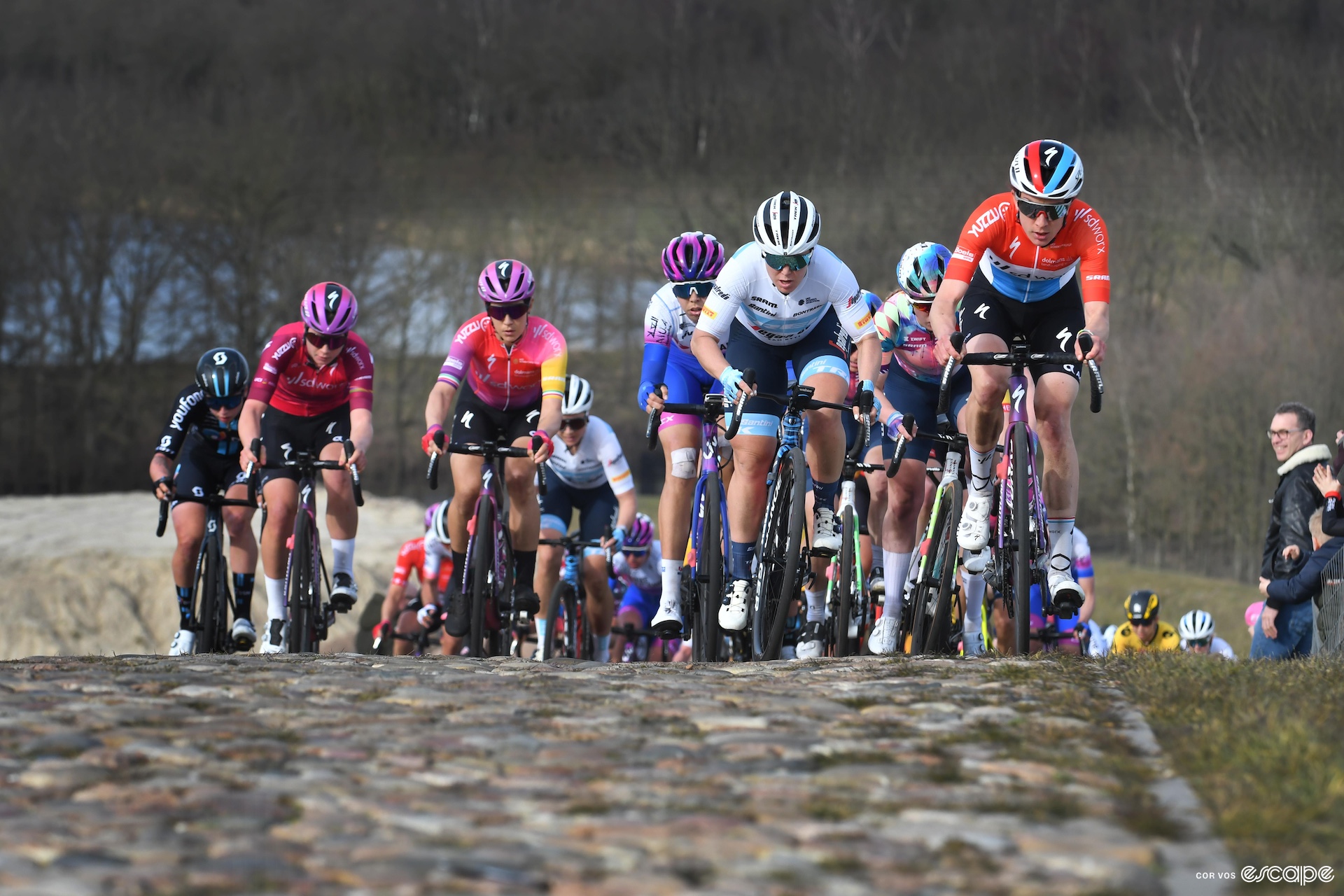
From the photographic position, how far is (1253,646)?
11.5 m

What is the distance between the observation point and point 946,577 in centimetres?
857

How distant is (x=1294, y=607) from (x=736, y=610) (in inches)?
190

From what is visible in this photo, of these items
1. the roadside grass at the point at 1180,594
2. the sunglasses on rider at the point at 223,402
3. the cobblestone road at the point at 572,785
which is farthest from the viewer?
the roadside grass at the point at 1180,594

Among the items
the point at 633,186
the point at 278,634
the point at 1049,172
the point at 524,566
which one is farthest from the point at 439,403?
the point at 633,186

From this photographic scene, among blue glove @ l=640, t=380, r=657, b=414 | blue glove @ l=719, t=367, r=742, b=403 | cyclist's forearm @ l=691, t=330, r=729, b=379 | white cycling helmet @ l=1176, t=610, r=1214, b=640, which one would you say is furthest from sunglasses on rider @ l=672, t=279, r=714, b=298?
white cycling helmet @ l=1176, t=610, r=1214, b=640

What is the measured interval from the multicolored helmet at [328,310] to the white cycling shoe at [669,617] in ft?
9.98

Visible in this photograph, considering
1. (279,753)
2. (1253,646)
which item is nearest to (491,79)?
(1253,646)

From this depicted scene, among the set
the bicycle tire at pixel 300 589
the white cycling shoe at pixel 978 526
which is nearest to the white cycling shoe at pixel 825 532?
the white cycling shoe at pixel 978 526

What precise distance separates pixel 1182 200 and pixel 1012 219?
3755cm

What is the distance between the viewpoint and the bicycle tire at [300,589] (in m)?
10.1

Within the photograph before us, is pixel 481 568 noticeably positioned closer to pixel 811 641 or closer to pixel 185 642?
pixel 811 641

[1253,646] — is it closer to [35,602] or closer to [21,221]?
[35,602]

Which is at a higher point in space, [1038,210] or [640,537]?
[1038,210]

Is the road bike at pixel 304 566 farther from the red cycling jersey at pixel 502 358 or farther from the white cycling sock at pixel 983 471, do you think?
the white cycling sock at pixel 983 471
